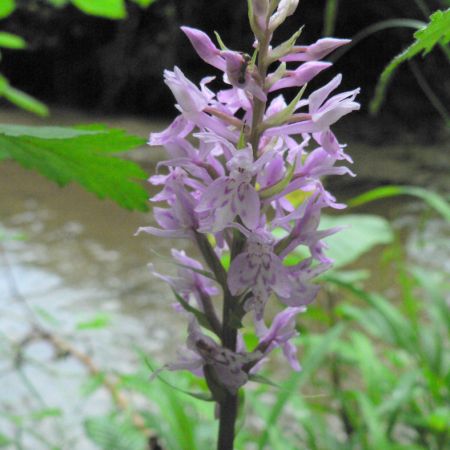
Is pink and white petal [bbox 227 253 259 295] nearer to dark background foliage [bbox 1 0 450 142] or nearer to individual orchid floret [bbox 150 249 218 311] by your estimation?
individual orchid floret [bbox 150 249 218 311]

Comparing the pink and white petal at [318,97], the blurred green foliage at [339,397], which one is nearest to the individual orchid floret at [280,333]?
the pink and white petal at [318,97]

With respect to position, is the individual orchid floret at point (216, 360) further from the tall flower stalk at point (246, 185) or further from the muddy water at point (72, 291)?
the muddy water at point (72, 291)

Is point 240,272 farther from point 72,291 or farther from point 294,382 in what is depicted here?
point 72,291

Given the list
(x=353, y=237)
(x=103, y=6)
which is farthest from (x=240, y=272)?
(x=353, y=237)

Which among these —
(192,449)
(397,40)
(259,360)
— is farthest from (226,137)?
(397,40)

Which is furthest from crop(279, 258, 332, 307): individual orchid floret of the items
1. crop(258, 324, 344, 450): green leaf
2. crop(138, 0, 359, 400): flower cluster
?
crop(258, 324, 344, 450): green leaf

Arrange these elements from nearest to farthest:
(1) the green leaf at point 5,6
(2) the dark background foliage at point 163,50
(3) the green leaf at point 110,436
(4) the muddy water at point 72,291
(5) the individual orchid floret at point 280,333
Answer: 1. (5) the individual orchid floret at point 280,333
2. (1) the green leaf at point 5,6
3. (3) the green leaf at point 110,436
4. (4) the muddy water at point 72,291
5. (2) the dark background foliage at point 163,50

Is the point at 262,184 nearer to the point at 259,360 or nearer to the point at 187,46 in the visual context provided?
the point at 259,360
